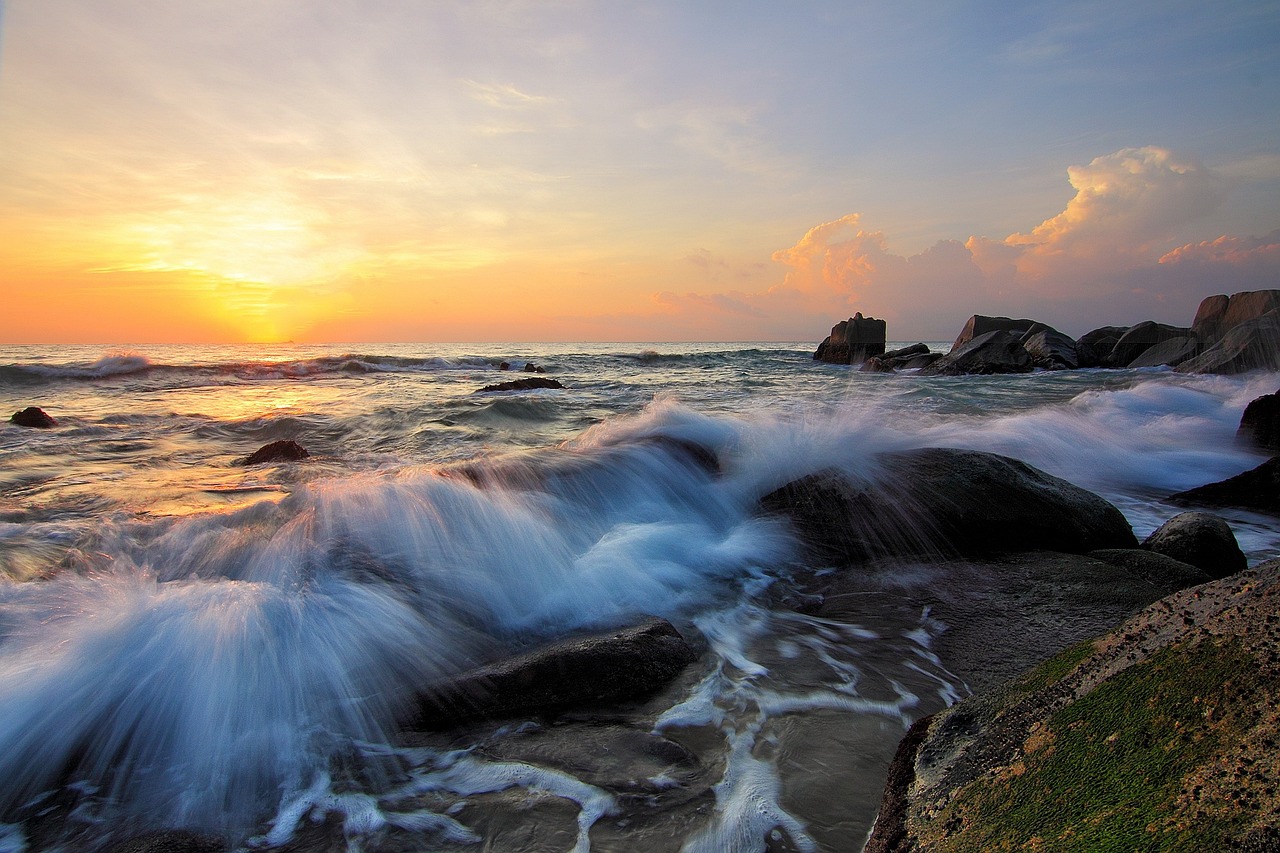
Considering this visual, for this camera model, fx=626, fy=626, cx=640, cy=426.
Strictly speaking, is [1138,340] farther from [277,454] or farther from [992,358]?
[277,454]

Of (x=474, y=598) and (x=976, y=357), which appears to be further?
(x=976, y=357)

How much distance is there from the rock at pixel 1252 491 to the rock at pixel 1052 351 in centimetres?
2035

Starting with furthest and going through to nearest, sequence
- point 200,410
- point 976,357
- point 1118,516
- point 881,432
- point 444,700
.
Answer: point 976,357 < point 200,410 < point 881,432 < point 1118,516 < point 444,700

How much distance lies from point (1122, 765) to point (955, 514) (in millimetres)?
3166

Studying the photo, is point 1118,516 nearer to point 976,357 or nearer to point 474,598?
point 474,598

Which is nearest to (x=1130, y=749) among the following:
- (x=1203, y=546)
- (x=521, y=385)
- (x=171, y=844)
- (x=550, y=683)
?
(x=550, y=683)

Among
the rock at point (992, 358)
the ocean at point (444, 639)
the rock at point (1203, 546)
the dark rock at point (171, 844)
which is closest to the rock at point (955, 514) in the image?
the rock at point (1203, 546)

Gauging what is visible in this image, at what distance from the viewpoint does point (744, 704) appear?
2.54 meters

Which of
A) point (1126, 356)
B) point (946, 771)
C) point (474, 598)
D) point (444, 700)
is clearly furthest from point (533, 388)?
point (1126, 356)

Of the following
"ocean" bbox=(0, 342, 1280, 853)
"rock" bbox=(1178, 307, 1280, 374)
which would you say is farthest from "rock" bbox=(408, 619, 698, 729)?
"rock" bbox=(1178, 307, 1280, 374)

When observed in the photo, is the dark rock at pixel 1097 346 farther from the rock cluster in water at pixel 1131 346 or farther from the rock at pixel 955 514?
the rock at pixel 955 514

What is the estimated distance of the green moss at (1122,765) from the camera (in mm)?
1062

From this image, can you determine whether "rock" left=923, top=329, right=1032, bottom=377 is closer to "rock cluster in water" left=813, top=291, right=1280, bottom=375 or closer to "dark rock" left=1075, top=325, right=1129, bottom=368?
"rock cluster in water" left=813, top=291, right=1280, bottom=375

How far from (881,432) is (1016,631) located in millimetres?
3042
